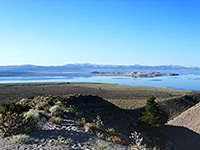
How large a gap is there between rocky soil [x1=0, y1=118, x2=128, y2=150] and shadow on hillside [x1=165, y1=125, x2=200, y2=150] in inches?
739

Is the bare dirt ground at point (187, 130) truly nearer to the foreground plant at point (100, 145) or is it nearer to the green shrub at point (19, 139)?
the foreground plant at point (100, 145)

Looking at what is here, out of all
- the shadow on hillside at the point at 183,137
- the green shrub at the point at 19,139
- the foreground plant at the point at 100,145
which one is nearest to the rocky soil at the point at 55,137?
the foreground plant at the point at 100,145

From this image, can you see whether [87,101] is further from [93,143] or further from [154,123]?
[93,143]

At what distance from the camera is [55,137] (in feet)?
32.8

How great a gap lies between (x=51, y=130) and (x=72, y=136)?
1369 mm

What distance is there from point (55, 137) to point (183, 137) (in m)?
23.8

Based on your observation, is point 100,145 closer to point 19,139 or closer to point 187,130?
point 19,139

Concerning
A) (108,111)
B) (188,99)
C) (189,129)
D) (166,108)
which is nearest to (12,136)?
(108,111)

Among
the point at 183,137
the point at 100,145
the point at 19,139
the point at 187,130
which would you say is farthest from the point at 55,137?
the point at 187,130

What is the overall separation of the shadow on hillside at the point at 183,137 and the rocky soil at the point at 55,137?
61.6ft

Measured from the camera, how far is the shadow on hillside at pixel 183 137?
83.4 feet

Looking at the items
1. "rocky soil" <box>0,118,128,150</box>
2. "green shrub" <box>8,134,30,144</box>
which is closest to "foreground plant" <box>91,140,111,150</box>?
"rocky soil" <box>0,118,128,150</box>

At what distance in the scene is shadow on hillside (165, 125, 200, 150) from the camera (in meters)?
25.4

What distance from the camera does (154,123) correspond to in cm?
2788
